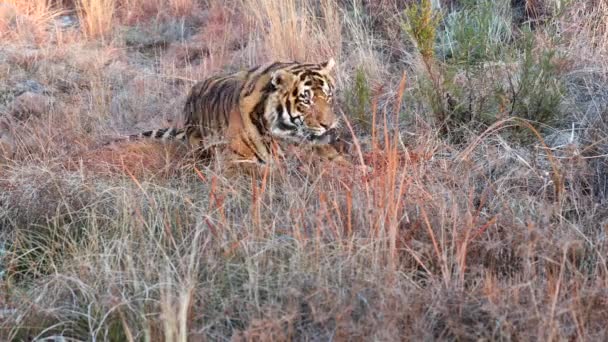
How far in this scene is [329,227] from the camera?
3973mm

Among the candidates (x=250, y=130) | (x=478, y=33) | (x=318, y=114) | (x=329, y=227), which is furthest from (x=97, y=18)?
(x=329, y=227)

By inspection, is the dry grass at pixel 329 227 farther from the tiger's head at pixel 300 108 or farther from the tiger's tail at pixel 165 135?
the tiger's head at pixel 300 108

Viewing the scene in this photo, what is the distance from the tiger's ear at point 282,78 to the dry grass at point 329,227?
60 cm

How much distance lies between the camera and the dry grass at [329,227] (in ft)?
10.8

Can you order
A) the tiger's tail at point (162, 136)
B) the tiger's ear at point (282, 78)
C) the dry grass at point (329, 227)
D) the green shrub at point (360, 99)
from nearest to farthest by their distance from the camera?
the dry grass at point (329, 227), the tiger's ear at point (282, 78), the green shrub at point (360, 99), the tiger's tail at point (162, 136)

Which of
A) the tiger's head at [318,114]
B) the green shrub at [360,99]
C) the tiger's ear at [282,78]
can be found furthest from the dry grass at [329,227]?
the tiger's ear at [282,78]

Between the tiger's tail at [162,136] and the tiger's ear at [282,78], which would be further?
the tiger's tail at [162,136]

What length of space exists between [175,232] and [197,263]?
79cm

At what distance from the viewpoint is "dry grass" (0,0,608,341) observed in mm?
3289

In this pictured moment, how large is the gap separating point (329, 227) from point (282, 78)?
1.66 metres

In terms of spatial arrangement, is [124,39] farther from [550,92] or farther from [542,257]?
[542,257]

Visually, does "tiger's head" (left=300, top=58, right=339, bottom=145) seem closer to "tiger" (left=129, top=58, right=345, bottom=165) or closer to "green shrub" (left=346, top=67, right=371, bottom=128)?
"tiger" (left=129, top=58, right=345, bottom=165)

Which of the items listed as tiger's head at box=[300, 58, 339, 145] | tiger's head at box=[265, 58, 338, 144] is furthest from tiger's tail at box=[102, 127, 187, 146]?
tiger's head at box=[300, 58, 339, 145]

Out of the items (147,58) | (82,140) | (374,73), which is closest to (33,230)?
(82,140)
